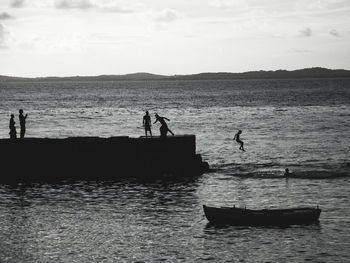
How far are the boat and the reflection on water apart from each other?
37 centimetres

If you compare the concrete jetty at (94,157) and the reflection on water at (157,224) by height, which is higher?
the concrete jetty at (94,157)

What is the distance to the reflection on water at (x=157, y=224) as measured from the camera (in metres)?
19.7

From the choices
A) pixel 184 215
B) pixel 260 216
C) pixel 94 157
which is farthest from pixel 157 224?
pixel 94 157

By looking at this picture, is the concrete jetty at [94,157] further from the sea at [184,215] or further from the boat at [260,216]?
the boat at [260,216]

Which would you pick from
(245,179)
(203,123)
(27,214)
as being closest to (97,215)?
(27,214)

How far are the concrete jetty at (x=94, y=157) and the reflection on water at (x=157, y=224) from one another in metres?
1.43

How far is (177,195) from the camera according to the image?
28.5 m

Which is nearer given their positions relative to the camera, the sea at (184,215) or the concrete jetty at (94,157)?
the sea at (184,215)

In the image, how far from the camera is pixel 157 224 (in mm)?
23172

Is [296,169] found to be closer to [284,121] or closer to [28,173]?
[28,173]

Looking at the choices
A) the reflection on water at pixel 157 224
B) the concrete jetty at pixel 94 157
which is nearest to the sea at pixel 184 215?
the reflection on water at pixel 157 224

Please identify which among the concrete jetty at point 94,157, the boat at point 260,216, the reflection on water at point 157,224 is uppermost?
the concrete jetty at point 94,157

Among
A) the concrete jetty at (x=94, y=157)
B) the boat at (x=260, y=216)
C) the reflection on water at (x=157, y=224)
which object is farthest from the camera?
the concrete jetty at (x=94, y=157)

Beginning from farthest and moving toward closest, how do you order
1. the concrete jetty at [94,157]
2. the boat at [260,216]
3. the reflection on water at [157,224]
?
the concrete jetty at [94,157] → the boat at [260,216] → the reflection on water at [157,224]
